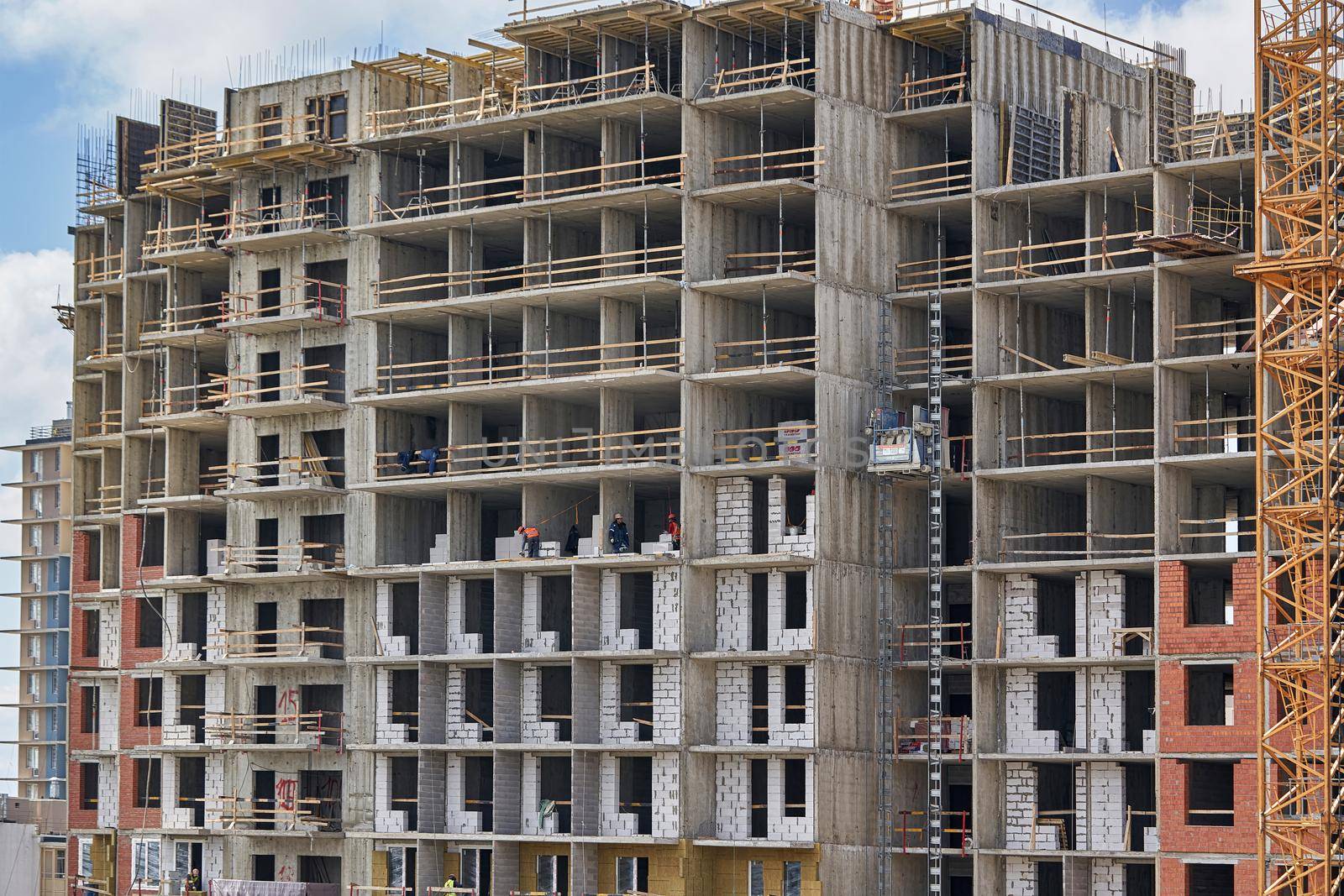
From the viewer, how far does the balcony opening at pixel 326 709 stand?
88750 mm

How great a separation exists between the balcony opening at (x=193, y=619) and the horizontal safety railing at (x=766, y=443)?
23.5 metres

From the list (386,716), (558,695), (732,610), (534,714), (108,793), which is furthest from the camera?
(108,793)

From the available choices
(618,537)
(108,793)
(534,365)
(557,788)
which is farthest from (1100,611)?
(108,793)

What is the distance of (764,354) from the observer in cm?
8012

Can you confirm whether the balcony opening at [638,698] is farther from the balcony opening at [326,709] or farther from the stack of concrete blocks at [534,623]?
the balcony opening at [326,709]

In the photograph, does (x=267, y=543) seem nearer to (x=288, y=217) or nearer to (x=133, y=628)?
(x=133, y=628)

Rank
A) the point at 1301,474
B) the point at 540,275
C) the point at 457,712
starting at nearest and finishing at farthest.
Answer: the point at 1301,474 → the point at 457,712 → the point at 540,275

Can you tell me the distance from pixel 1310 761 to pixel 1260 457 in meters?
8.46

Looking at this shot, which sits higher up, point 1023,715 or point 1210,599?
point 1210,599

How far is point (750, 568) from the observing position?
264 ft

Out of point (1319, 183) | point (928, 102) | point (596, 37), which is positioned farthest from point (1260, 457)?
point (596, 37)

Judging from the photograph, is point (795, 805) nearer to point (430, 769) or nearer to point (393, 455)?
point (430, 769)

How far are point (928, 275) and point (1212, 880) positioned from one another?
71.2 feet

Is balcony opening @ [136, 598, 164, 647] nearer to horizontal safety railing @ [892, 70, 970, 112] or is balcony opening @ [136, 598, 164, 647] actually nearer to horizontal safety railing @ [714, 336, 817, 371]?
horizontal safety railing @ [714, 336, 817, 371]
